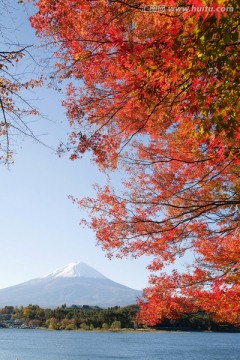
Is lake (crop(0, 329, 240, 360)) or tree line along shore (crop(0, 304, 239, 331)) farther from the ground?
tree line along shore (crop(0, 304, 239, 331))

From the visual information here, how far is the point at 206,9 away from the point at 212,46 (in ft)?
2.21

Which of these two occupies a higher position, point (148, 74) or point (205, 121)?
point (148, 74)

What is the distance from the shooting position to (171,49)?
3.84m

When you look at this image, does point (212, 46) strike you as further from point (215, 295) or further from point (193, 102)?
point (215, 295)

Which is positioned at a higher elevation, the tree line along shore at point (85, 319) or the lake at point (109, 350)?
the tree line along shore at point (85, 319)

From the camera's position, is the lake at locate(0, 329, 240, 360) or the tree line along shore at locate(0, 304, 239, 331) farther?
the tree line along shore at locate(0, 304, 239, 331)

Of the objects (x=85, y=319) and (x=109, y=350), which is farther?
(x=85, y=319)

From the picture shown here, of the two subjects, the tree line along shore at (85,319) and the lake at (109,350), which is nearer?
the lake at (109,350)

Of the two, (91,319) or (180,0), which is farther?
(91,319)

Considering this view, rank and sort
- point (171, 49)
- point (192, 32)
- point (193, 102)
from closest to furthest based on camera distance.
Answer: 1. point (192, 32)
2. point (171, 49)
3. point (193, 102)

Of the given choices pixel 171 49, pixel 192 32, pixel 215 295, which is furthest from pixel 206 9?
pixel 215 295

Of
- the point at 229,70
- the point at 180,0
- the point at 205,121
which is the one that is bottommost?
the point at 205,121

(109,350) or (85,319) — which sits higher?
(85,319)

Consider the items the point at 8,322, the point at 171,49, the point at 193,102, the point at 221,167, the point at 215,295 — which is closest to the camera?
the point at 171,49
